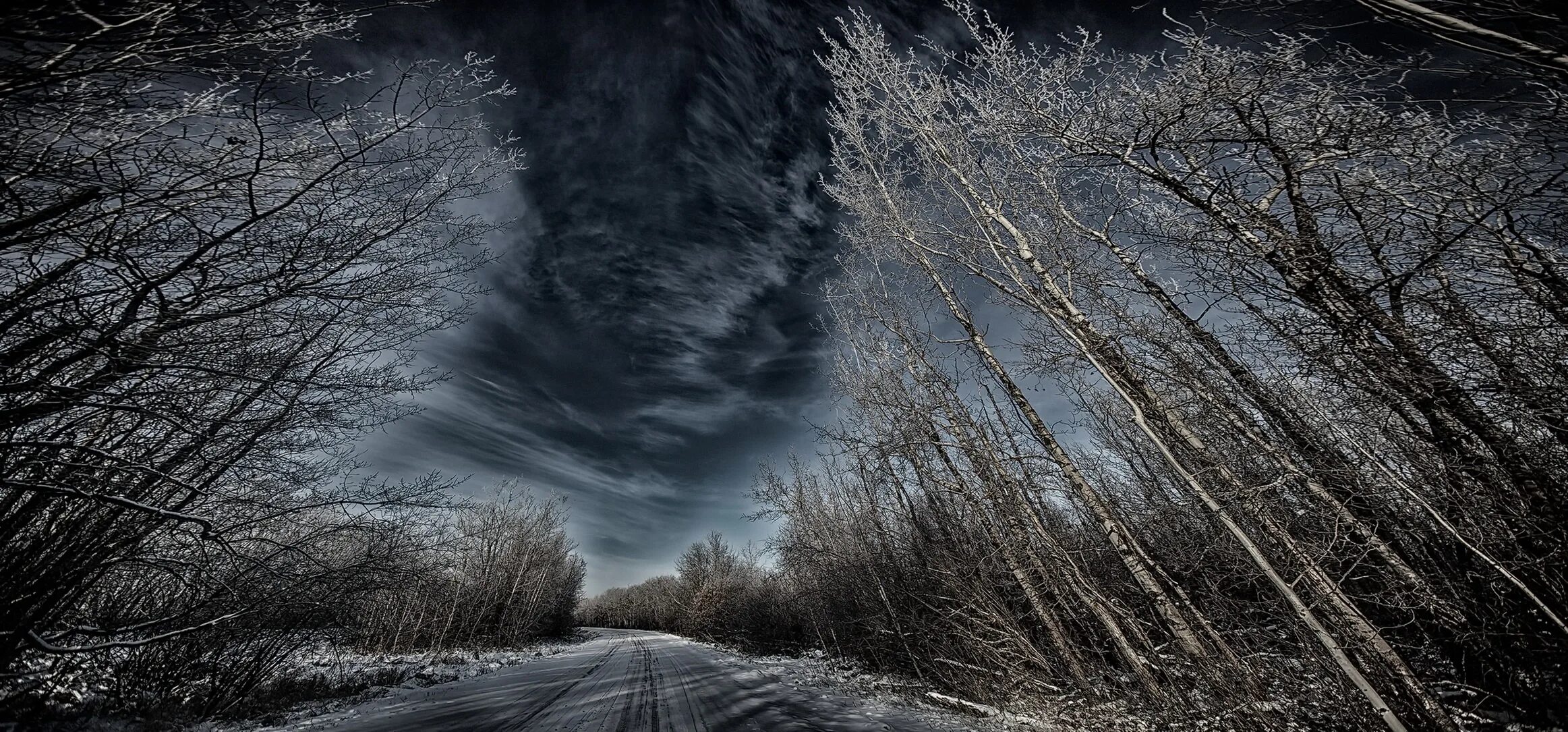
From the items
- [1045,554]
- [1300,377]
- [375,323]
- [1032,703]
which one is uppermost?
[375,323]

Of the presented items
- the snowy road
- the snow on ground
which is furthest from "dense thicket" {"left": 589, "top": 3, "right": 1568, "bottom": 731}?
the snow on ground

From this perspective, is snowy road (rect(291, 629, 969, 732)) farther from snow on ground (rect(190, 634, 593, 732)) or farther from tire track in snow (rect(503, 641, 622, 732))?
snow on ground (rect(190, 634, 593, 732))

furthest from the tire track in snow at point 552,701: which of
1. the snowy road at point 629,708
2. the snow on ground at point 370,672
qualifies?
the snow on ground at point 370,672

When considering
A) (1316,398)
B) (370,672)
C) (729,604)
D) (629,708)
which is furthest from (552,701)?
(729,604)

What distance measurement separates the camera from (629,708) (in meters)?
7.37

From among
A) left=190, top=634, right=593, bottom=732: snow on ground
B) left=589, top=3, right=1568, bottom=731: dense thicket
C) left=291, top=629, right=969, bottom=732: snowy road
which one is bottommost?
left=291, top=629, right=969, bottom=732: snowy road

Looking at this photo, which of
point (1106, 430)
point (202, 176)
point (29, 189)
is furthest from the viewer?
point (1106, 430)

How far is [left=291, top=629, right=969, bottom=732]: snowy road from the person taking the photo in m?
5.98

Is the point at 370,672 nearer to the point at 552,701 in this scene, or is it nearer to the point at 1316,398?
the point at 552,701

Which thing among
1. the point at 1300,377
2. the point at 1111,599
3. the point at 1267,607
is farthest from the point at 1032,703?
the point at 1300,377

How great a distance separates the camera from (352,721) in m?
6.57

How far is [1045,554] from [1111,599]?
761 mm

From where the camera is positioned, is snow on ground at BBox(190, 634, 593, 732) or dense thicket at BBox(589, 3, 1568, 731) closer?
dense thicket at BBox(589, 3, 1568, 731)

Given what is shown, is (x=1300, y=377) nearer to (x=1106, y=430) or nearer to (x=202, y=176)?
(x=202, y=176)
